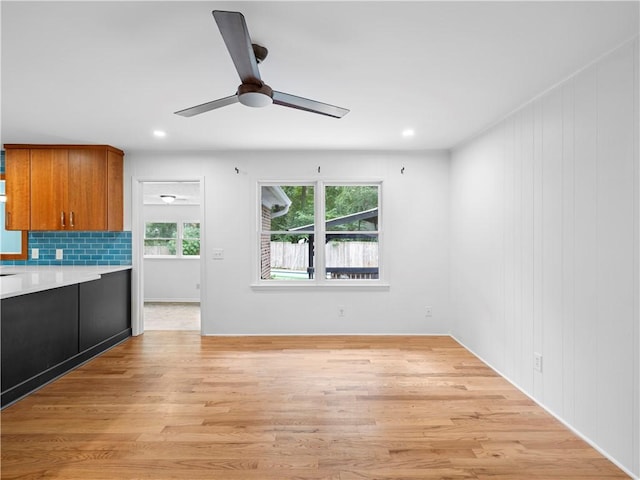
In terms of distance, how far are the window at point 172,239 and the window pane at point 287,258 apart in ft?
10.2

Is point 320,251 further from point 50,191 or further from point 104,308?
point 50,191

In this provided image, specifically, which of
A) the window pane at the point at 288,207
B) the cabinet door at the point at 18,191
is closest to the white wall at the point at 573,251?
the window pane at the point at 288,207

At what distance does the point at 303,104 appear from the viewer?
7.33 ft

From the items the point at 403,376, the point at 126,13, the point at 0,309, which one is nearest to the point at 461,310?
the point at 403,376

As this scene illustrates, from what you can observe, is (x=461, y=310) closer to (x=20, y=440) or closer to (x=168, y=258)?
(x=20, y=440)

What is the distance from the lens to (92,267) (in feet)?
14.0

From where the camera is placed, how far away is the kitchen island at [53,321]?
2627 mm

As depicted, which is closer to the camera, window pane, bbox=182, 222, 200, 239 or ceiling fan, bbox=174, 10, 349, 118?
ceiling fan, bbox=174, 10, 349, 118

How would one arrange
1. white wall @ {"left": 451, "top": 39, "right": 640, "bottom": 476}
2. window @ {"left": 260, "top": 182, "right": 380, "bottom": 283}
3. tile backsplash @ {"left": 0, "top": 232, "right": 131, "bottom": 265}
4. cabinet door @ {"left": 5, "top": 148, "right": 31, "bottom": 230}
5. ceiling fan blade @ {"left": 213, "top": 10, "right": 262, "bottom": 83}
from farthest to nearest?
window @ {"left": 260, "top": 182, "right": 380, "bottom": 283}, tile backsplash @ {"left": 0, "top": 232, "right": 131, "bottom": 265}, cabinet door @ {"left": 5, "top": 148, "right": 31, "bottom": 230}, white wall @ {"left": 451, "top": 39, "right": 640, "bottom": 476}, ceiling fan blade @ {"left": 213, "top": 10, "right": 262, "bottom": 83}

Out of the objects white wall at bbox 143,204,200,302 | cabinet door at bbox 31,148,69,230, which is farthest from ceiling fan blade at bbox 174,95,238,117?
white wall at bbox 143,204,200,302

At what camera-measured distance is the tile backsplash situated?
4.37 m

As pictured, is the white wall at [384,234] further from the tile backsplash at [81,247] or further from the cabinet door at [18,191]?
the cabinet door at [18,191]

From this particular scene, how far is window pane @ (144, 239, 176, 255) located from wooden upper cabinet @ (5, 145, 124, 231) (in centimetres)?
305

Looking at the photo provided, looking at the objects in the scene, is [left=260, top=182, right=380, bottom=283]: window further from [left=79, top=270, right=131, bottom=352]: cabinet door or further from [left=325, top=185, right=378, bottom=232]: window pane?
[left=79, top=270, right=131, bottom=352]: cabinet door
